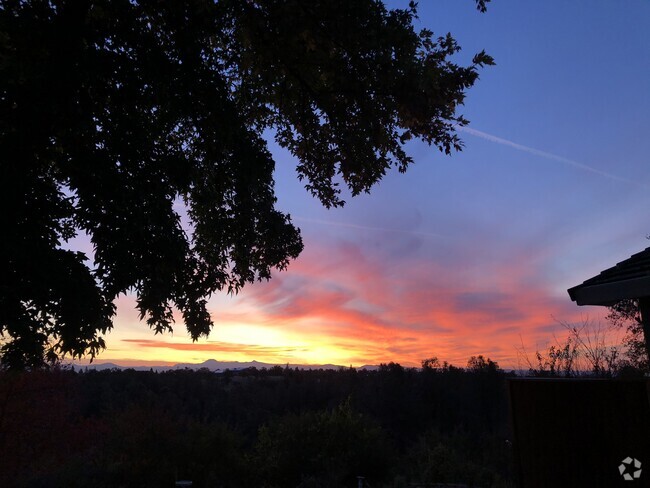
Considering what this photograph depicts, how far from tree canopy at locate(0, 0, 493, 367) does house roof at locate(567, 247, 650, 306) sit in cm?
324

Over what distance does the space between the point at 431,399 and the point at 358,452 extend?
670 inches

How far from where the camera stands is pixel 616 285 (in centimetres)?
541

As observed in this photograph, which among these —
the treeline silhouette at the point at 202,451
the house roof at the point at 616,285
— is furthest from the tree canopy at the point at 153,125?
the treeline silhouette at the point at 202,451

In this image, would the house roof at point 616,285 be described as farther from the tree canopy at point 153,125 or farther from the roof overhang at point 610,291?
the tree canopy at point 153,125

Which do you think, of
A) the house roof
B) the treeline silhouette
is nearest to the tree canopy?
the house roof

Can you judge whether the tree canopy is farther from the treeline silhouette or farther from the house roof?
the treeline silhouette

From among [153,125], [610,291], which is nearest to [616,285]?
[610,291]

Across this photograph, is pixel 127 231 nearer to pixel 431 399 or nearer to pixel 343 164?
pixel 343 164

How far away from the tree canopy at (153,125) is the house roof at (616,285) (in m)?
3.24

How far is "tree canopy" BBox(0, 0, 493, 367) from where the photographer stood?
712 cm

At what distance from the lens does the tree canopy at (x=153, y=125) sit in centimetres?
712

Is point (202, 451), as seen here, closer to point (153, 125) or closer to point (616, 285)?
point (153, 125)

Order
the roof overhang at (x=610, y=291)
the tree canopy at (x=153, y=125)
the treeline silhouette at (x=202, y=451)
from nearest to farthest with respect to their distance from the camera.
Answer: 1. the roof overhang at (x=610, y=291)
2. the tree canopy at (x=153, y=125)
3. the treeline silhouette at (x=202, y=451)

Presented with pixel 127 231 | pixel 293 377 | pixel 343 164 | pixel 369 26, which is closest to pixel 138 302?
pixel 127 231
